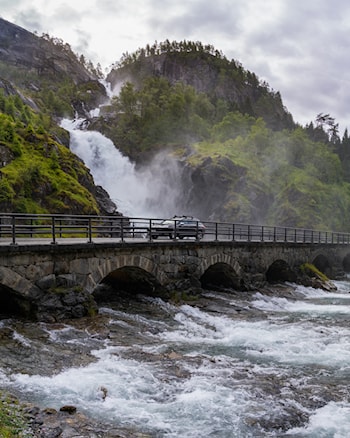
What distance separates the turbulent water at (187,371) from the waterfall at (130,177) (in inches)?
1727

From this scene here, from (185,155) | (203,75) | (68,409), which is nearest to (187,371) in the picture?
(68,409)

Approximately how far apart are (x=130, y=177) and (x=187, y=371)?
60855 millimetres

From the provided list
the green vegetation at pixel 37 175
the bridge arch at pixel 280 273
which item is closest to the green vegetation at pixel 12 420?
the bridge arch at pixel 280 273

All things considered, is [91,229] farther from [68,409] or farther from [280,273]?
[280,273]

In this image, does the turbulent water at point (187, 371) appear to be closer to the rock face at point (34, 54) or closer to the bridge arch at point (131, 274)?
the bridge arch at point (131, 274)

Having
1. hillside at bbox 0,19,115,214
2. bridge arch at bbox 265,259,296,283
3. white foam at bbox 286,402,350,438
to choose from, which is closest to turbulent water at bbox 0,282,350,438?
white foam at bbox 286,402,350,438

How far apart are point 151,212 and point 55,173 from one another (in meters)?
27.0

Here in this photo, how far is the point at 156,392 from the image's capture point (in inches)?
441

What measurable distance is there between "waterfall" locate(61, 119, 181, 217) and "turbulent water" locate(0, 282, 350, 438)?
4386cm

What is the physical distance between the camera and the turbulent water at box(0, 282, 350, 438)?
989 cm

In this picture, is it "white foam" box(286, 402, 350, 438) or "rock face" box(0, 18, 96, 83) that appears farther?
"rock face" box(0, 18, 96, 83)

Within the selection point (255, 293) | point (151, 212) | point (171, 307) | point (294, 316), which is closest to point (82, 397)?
point (171, 307)

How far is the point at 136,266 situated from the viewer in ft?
70.3

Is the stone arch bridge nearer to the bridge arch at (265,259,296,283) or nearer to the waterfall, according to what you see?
the bridge arch at (265,259,296,283)
